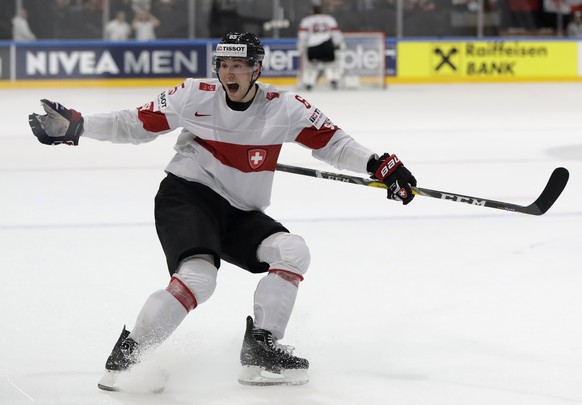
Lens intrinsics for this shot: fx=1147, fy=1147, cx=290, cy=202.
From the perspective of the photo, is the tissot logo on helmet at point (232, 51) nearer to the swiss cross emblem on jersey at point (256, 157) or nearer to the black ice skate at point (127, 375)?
the swiss cross emblem on jersey at point (256, 157)

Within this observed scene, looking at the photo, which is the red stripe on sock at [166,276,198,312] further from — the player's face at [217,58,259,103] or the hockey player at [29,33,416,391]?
the player's face at [217,58,259,103]

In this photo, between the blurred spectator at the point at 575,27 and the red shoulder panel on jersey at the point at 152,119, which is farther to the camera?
the blurred spectator at the point at 575,27

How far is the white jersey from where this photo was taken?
115 inches

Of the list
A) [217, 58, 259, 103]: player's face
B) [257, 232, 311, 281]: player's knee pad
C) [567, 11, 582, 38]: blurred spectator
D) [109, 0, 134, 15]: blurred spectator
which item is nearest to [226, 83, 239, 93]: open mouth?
[217, 58, 259, 103]: player's face

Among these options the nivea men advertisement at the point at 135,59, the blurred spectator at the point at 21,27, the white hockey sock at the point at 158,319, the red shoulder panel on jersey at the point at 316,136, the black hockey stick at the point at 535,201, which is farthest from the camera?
the blurred spectator at the point at 21,27

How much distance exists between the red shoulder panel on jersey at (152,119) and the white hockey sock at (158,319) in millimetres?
511

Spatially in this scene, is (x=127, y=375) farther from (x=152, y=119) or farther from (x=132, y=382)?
(x=152, y=119)

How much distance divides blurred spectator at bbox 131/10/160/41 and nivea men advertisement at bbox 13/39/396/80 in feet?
1.00

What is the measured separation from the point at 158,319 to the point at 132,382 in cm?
16

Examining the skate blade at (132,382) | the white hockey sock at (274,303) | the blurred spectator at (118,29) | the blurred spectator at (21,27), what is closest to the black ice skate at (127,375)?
the skate blade at (132,382)

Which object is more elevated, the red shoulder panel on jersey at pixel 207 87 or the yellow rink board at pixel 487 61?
the yellow rink board at pixel 487 61

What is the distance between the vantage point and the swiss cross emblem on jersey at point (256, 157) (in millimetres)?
2924

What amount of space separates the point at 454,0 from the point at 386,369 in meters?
12.8

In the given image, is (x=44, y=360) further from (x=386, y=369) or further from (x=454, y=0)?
(x=454, y=0)
